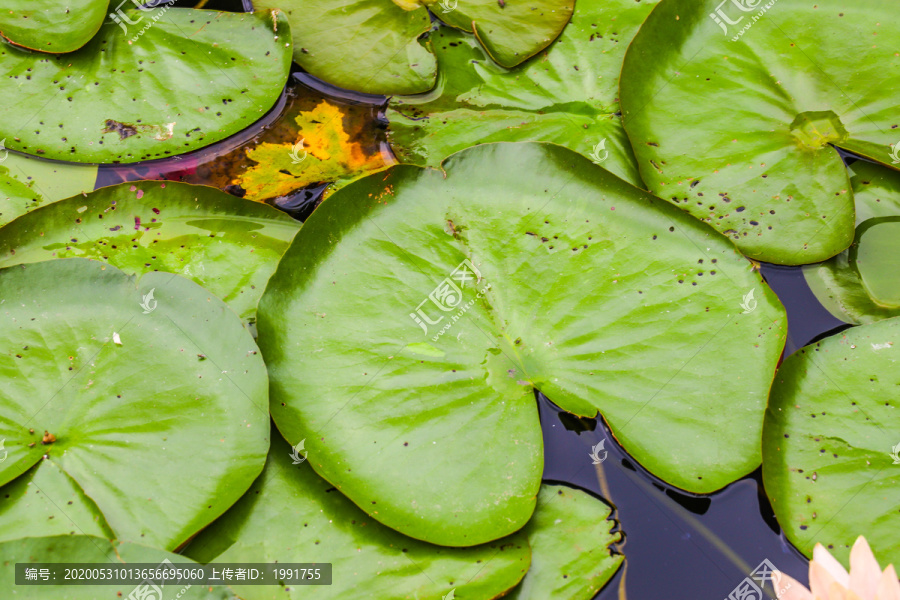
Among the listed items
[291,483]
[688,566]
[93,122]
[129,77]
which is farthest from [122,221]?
[688,566]

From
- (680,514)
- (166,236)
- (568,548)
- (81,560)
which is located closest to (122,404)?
(81,560)

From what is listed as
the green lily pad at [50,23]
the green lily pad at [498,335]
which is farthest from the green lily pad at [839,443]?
the green lily pad at [50,23]

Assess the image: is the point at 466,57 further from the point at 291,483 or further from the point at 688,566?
the point at 688,566

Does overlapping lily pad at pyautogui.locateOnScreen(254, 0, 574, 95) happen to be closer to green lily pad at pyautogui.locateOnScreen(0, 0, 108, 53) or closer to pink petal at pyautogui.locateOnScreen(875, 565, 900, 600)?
green lily pad at pyautogui.locateOnScreen(0, 0, 108, 53)

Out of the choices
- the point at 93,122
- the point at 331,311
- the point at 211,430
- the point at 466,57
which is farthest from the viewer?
the point at 466,57

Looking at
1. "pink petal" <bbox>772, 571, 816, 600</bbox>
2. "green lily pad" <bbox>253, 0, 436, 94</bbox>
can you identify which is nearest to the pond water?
"pink petal" <bbox>772, 571, 816, 600</bbox>

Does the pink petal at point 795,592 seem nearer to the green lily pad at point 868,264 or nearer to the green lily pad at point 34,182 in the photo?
the green lily pad at point 868,264
